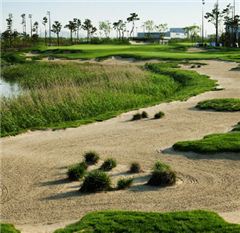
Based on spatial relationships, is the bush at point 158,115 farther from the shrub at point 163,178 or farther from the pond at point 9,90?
the shrub at point 163,178

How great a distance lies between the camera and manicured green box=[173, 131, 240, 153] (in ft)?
60.6

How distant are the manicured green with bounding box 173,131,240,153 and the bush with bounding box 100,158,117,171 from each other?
10.9 feet

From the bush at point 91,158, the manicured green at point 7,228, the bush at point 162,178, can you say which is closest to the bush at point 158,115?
the bush at point 91,158

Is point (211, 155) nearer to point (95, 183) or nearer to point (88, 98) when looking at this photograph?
point (95, 183)

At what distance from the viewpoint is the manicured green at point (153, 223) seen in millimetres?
11133

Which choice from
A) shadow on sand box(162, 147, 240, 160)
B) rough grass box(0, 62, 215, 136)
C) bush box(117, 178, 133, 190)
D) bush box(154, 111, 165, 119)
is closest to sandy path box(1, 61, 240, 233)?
shadow on sand box(162, 147, 240, 160)

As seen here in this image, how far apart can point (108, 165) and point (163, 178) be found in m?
2.63

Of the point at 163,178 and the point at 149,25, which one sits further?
the point at 149,25

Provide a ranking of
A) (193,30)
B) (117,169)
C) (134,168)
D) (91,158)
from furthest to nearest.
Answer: (193,30) → (91,158) → (117,169) → (134,168)

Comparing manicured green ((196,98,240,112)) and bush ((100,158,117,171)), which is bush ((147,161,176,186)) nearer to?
bush ((100,158,117,171))

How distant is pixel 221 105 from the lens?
95.8ft

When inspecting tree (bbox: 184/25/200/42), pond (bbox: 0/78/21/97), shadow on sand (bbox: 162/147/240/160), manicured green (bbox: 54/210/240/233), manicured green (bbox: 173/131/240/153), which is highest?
tree (bbox: 184/25/200/42)

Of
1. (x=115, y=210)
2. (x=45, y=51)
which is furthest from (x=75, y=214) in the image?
(x=45, y=51)

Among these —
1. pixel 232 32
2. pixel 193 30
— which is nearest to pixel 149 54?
pixel 232 32
